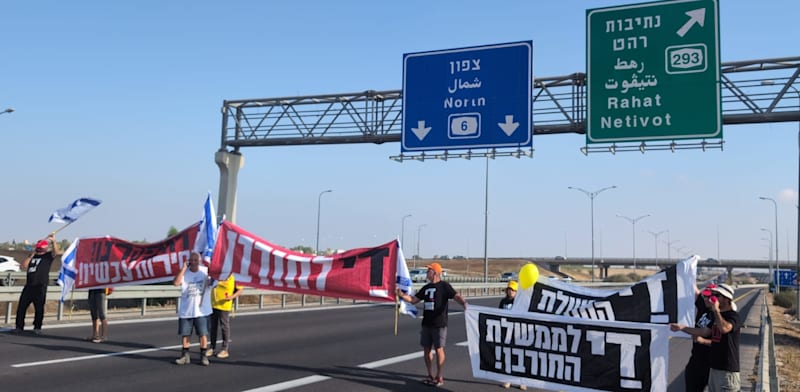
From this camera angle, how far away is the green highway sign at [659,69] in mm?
15711

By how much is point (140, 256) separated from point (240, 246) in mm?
2831

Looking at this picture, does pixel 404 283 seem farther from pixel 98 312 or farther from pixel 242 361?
pixel 98 312

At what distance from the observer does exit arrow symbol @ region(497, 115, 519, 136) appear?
57.9 ft

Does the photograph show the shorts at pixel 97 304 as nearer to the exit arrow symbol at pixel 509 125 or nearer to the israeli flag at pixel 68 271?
the israeli flag at pixel 68 271

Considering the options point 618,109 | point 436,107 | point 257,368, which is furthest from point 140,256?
point 618,109

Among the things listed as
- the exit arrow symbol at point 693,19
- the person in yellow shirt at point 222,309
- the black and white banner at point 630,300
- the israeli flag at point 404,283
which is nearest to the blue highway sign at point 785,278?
the exit arrow symbol at point 693,19

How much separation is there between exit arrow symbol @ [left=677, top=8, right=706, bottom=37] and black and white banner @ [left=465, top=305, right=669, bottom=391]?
1041 centimetres

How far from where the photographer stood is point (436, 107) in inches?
731

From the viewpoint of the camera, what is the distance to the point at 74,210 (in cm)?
1420

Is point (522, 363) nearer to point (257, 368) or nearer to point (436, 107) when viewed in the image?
point (257, 368)

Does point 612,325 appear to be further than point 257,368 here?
No

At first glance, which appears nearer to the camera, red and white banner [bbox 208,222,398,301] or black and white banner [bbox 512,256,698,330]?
black and white banner [bbox 512,256,698,330]

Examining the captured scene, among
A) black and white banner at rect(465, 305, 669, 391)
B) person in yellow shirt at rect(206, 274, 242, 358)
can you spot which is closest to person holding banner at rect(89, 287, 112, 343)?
person in yellow shirt at rect(206, 274, 242, 358)

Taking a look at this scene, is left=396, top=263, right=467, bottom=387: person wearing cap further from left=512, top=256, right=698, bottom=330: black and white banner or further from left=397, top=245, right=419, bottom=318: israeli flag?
left=512, top=256, right=698, bottom=330: black and white banner
